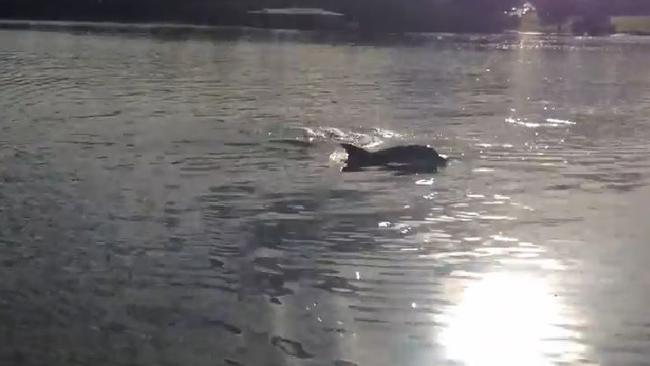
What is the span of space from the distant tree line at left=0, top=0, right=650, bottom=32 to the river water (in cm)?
3371

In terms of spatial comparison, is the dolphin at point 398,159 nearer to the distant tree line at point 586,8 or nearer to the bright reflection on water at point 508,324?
the bright reflection on water at point 508,324

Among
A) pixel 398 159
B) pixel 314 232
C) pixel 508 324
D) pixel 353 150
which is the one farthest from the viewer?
pixel 398 159

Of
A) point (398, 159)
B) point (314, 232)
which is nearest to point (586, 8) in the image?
point (398, 159)

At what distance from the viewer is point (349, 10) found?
59.8 meters

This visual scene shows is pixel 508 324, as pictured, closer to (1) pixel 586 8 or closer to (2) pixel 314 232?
(2) pixel 314 232

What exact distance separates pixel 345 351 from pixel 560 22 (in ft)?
176

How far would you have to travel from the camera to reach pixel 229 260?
400 inches

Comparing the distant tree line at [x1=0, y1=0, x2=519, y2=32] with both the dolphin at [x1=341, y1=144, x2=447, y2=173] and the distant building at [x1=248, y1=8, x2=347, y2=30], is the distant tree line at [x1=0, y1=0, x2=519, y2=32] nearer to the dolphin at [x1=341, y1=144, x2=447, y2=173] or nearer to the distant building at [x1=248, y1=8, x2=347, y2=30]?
the distant building at [x1=248, y1=8, x2=347, y2=30]

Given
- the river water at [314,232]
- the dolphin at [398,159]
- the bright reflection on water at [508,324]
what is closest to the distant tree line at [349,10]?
the river water at [314,232]

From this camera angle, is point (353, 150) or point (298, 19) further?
point (298, 19)

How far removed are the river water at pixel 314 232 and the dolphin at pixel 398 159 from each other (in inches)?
14.3

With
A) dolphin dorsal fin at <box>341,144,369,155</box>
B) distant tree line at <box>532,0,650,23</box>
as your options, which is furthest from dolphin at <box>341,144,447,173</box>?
distant tree line at <box>532,0,650,23</box>

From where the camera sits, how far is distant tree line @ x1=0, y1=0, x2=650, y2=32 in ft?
188

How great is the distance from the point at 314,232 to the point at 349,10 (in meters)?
49.3
